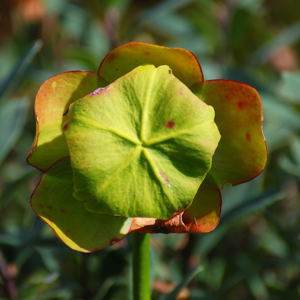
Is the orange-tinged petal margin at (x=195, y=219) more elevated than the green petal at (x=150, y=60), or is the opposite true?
the green petal at (x=150, y=60)

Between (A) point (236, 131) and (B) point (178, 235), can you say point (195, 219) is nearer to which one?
(A) point (236, 131)

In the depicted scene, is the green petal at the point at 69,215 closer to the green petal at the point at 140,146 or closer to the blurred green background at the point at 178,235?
the green petal at the point at 140,146

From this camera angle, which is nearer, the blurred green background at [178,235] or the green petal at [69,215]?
the green petal at [69,215]

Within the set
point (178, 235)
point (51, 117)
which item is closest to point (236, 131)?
point (51, 117)

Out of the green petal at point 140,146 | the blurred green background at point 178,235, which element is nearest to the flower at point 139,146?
the green petal at point 140,146

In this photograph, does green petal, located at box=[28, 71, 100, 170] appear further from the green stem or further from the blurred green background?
the blurred green background

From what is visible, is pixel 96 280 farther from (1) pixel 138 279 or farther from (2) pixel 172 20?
(2) pixel 172 20

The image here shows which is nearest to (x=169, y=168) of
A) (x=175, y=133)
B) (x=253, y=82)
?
(x=175, y=133)
